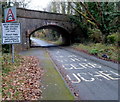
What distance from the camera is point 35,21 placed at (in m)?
18.5

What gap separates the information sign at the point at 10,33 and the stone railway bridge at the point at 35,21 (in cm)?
850

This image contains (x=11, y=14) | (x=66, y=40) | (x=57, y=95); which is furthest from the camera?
(x=66, y=40)

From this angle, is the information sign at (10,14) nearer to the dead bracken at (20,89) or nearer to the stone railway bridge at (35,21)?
the dead bracken at (20,89)

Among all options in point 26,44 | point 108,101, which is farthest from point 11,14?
point 26,44

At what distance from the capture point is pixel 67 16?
854 inches

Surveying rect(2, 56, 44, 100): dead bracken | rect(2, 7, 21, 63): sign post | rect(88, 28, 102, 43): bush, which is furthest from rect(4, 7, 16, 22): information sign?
rect(88, 28, 102, 43): bush

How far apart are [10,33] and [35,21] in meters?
11.4

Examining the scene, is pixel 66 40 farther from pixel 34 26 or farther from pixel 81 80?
pixel 81 80

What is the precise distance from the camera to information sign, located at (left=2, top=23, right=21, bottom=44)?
731 cm

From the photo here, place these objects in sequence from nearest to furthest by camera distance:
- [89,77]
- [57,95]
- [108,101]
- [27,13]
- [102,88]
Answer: [108,101] < [57,95] < [102,88] < [89,77] < [27,13]

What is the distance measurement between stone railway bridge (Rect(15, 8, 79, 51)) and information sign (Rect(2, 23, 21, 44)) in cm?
850

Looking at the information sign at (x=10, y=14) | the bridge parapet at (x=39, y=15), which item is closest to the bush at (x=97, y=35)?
the bridge parapet at (x=39, y=15)

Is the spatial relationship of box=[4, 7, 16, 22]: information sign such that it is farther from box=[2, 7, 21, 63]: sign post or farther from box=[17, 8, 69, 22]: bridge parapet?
box=[17, 8, 69, 22]: bridge parapet

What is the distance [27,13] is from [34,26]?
6.25 feet
